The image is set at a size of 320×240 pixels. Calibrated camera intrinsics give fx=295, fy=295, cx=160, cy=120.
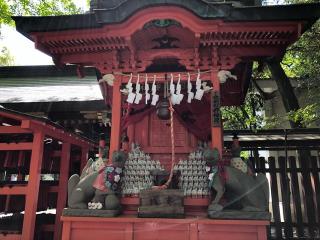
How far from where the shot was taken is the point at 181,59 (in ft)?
20.5

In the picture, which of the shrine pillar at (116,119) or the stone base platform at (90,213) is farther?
the shrine pillar at (116,119)

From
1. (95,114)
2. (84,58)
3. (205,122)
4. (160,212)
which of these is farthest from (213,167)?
(95,114)

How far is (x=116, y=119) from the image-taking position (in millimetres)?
6125

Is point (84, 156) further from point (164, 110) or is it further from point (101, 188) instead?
point (164, 110)

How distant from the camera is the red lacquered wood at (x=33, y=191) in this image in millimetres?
6340

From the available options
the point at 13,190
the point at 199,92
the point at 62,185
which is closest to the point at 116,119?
the point at 199,92

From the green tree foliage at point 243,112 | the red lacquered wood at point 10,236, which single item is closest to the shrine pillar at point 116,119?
the red lacquered wood at point 10,236

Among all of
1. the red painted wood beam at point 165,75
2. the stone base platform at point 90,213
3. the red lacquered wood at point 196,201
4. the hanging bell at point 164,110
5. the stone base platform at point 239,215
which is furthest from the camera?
the red painted wood beam at point 165,75

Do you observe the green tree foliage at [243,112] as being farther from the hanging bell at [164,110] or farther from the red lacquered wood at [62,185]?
the hanging bell at [164,110]

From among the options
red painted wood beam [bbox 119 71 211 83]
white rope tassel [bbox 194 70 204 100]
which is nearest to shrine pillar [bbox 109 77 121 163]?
red painted wood beam [bbox 119 71 211 83]

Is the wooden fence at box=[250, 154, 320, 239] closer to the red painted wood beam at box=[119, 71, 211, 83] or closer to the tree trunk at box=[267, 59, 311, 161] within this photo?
the tree trunk at box=[267, 59, 311, 161]

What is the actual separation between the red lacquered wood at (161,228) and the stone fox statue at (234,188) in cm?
34

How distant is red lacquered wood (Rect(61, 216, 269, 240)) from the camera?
196 inches

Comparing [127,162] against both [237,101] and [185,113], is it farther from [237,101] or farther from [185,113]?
[237,101]
